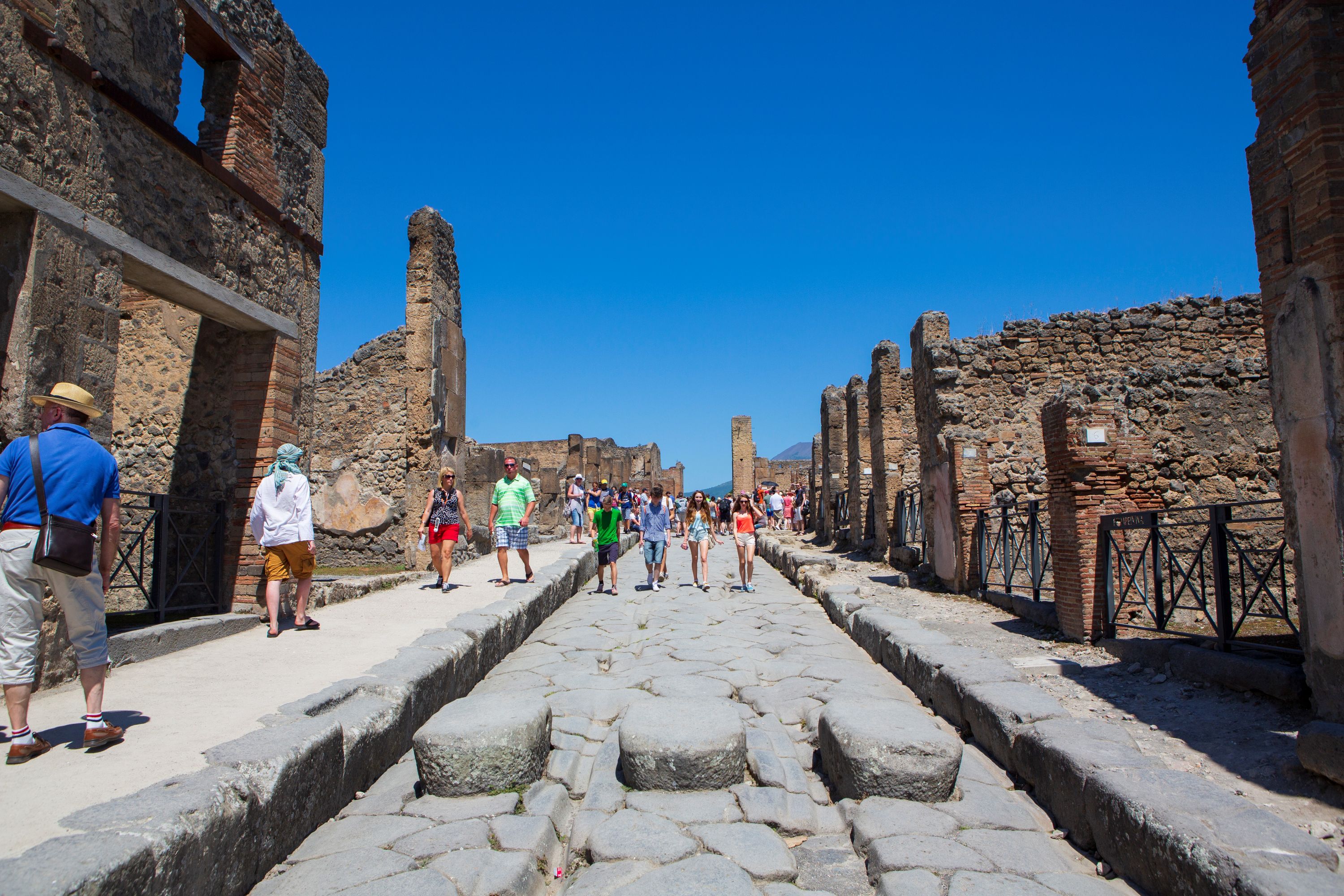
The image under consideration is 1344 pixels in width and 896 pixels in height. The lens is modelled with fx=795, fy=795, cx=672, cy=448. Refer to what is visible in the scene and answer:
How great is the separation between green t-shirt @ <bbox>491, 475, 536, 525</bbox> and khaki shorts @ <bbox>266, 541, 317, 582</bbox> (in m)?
3.00

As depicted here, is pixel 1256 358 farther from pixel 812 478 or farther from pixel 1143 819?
pixel 812 478

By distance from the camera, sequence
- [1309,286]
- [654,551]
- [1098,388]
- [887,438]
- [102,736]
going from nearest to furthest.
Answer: [102,736], [1309,286], [1098,388], [654,551], [887,438]

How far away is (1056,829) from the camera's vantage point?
3.18 m

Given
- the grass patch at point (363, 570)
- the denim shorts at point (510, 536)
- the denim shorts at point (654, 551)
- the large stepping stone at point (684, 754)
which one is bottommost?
the large stepping stone at point (684, 754)

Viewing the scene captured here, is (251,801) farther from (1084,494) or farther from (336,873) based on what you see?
(1084,494)

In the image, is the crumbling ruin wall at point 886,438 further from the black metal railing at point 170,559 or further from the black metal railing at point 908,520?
the black metal railing at point 170,559

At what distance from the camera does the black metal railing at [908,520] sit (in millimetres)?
12555

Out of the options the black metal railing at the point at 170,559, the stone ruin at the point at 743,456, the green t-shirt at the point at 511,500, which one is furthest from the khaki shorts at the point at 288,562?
the stone ruin at the point at 743,456

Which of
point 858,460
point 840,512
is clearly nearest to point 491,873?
point 858,460

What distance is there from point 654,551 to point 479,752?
24.3 ft

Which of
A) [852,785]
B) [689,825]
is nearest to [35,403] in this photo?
[689,825]

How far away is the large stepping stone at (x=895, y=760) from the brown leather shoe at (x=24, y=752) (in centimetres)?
330

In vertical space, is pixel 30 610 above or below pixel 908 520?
below

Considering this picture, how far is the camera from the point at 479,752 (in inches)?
138
